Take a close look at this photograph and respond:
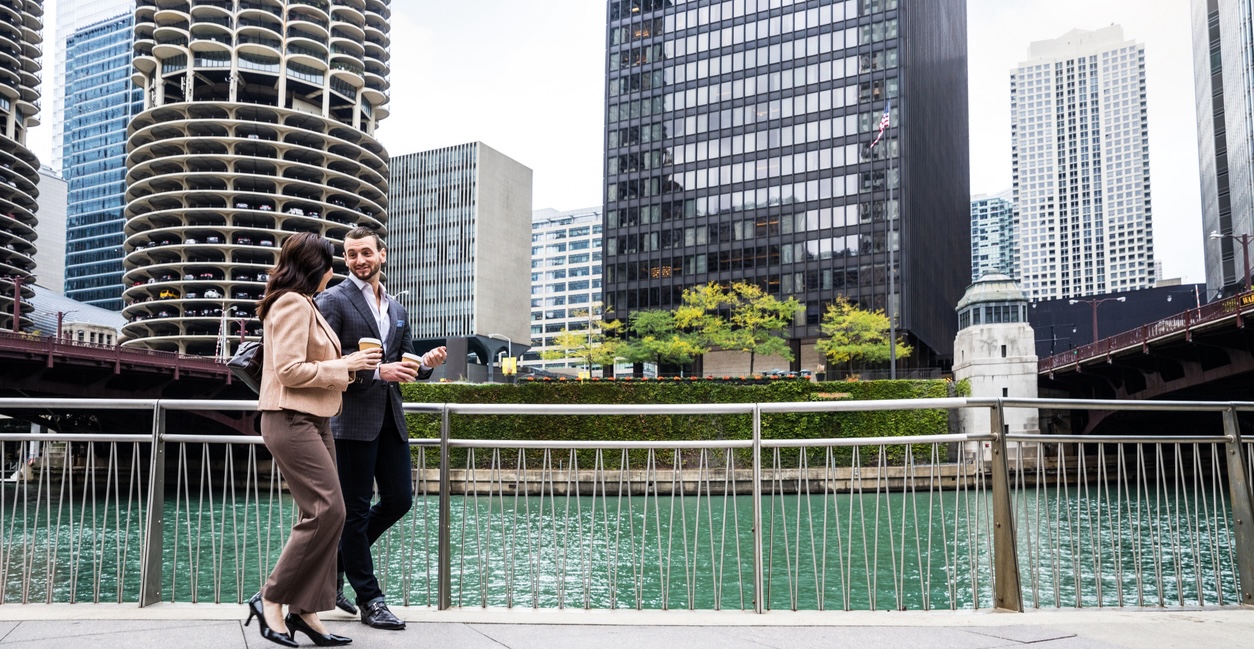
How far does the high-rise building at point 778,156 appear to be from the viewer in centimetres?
7925

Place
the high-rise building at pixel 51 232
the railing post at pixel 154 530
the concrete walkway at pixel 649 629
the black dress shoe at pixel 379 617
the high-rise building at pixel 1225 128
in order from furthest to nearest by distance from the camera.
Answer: the high-rise building at pixel 51 232, the high-rise building at pixel 1225 128, the railing post at pixel 154 530, the black dress shoe at pixel 379 617, the concrete walkway at pixel 649 629

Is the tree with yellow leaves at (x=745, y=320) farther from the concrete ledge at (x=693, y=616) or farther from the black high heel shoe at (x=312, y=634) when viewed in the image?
the black high heel shoe at (x=312, y=634)

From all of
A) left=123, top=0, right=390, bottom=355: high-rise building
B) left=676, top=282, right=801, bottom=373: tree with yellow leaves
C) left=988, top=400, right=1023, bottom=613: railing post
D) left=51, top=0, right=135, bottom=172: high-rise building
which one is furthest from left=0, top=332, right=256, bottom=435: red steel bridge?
left=51, top=0, right=135, bottom=172: high-rise building

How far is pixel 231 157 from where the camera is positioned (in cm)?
9581

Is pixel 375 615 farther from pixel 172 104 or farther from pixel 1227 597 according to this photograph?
pixel 172 104

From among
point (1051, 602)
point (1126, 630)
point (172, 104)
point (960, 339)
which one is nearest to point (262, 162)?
point (172, 104)

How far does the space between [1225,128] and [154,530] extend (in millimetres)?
95599

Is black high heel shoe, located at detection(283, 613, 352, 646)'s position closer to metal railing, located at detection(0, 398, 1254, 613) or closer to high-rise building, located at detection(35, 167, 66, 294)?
metal railing, located at detection(0, 398, 1254, 613)

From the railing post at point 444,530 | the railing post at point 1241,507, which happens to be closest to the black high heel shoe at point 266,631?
the railing post at point 444,530

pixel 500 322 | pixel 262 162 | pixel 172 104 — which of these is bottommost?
pixel 500 322

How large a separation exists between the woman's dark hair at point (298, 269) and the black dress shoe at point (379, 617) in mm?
1844

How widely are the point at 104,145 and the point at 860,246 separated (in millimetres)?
158348

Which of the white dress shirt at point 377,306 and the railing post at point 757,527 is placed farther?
the railing post at point 757,527

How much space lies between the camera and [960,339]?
51312mm
